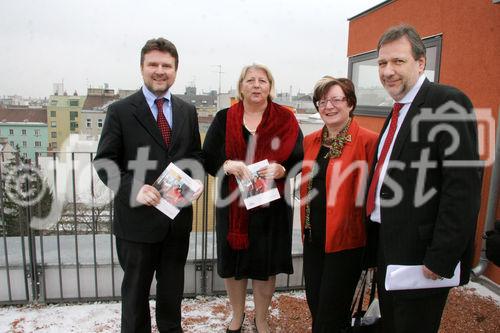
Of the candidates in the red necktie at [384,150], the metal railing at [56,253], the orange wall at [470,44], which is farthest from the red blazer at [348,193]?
the orange wall at [470,44]

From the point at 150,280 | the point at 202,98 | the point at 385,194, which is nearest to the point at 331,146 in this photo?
the point at 385,194

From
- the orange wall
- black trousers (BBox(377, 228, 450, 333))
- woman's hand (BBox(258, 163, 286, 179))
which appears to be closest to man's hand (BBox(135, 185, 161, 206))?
woman's hand (BBox(258, 163, 286, 179))

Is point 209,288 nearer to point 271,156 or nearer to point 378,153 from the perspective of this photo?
point 271,156

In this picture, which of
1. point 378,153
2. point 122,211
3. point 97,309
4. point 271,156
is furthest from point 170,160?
point 97,309

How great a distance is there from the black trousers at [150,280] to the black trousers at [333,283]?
91 cm

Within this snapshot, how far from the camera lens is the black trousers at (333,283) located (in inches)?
89.1

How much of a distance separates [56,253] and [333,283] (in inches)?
104

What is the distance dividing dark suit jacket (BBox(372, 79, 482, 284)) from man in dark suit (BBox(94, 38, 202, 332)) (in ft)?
4.35

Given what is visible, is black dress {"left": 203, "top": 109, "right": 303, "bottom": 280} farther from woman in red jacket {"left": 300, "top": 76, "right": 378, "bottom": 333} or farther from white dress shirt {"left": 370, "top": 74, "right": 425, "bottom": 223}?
white dress shirt {"left": 370, "top": 74, "right": 425, "bottom": 223}

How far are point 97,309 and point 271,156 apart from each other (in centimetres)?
214

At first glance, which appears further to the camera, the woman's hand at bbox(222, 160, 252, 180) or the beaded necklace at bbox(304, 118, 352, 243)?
the woman's hand at bbox(222, 160, 252, 180)

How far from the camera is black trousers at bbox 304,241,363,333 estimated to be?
7.42 ft

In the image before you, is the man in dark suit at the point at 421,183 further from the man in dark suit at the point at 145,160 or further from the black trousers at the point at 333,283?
the man in dark suit at the point at 145,160

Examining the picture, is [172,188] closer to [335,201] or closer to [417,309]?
[335,201]
